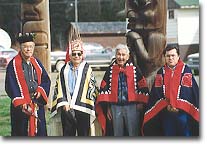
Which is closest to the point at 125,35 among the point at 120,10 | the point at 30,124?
the point at 120,10

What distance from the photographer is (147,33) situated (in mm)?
Answer: 5320

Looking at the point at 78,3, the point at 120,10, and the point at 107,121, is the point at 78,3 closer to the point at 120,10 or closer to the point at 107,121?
the point at 120,10

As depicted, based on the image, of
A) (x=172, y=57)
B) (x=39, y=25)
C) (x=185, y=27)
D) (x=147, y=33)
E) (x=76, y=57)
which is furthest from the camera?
(x=39, y=25)

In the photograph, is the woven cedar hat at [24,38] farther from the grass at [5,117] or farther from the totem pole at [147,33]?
the totem pole at [147,33]

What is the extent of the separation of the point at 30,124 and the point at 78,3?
136 cm

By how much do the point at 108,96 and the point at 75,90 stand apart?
32cm

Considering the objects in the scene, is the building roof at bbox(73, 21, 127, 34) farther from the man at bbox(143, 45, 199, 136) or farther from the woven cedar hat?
the man at bbox(143, 45, 199, 136)

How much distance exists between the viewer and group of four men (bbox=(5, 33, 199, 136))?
4.98 m

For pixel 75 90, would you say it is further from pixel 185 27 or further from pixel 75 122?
pixel 185 27

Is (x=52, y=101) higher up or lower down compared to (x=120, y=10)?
lower down

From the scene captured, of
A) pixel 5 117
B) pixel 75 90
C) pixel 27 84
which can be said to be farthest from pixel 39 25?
pixel 5 117

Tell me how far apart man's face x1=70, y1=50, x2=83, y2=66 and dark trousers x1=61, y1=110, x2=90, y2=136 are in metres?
0.46

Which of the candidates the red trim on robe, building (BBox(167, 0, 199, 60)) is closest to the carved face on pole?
the red trim on robe
